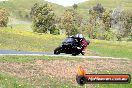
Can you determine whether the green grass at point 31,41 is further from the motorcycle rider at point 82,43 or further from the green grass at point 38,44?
the motorcycle rider at point 82,43

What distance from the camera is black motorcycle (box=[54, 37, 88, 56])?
6.59m

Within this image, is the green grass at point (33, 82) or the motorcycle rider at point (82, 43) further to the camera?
the green grass at point (33, 82)

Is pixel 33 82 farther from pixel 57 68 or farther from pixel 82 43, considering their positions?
pixel 82 43

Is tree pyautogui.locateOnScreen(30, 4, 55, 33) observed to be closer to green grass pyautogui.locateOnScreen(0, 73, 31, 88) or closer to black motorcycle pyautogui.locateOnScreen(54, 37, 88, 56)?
green grass pyautogui.locateOnScreen(0, 73, 31, 88)

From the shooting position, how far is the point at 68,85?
96.2 ft

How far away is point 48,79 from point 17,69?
3050mm

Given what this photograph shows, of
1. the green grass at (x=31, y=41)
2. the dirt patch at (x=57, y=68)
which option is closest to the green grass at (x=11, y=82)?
the dirt patch at (x=57, y=68)

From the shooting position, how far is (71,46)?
22.0 ft

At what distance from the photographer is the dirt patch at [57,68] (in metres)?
29.8

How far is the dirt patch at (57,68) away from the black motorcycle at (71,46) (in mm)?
21746

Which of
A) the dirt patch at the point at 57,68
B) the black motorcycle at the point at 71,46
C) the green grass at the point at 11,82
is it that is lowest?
the dirt patch at the point at 57,68

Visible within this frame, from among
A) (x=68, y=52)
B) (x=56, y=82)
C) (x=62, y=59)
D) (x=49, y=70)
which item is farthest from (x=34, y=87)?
(x=68, y=52)

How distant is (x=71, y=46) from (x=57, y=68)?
27176mm

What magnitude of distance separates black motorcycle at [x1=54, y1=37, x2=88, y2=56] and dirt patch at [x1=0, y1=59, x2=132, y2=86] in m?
21.7
